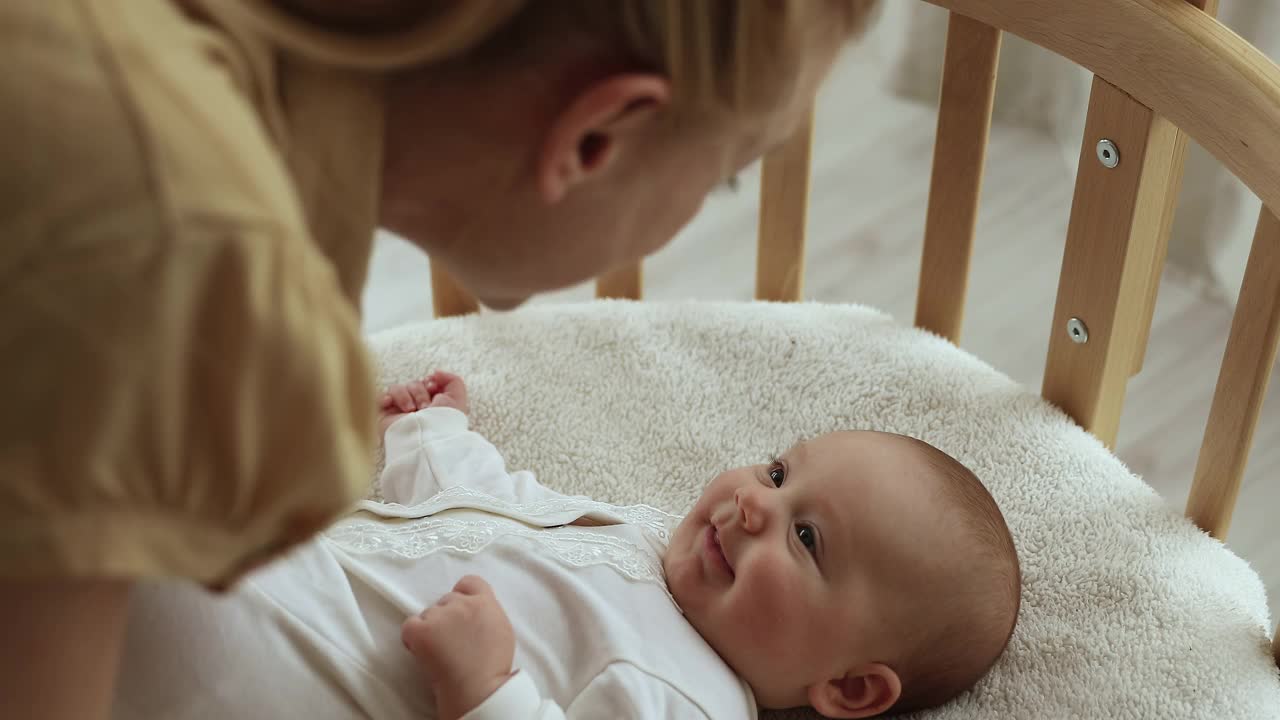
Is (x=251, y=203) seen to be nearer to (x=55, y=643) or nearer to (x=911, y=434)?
(x=55, y=643)

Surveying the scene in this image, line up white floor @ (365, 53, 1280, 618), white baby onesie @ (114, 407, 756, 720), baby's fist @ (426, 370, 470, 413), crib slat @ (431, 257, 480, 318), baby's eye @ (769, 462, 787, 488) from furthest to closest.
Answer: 1. white floor @ (365, 53, 1280, 618)
2. crib slat @ (431, 257, 480, 318)
3. baby's fist @ (426, 370, 470, 413)
4. baby's eye @ (769, 462, 787, 488)
5. white baby onesie @ (114, 407, 756, 720)

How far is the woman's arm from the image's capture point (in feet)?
1.31

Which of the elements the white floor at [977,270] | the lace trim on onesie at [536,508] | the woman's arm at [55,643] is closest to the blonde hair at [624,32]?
the woman's arm at [55,643]

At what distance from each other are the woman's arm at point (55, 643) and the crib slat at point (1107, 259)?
2.43ft

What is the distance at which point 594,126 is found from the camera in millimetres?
416

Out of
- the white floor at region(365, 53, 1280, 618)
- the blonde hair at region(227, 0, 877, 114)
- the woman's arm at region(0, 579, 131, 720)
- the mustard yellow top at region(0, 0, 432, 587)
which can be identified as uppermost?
the blonde hair at region(227, 0, 877, 114)

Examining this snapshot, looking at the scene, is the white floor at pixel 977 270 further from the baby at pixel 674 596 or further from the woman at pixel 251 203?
the woman at pixel 251 203

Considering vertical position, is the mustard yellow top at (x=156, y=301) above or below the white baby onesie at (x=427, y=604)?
above

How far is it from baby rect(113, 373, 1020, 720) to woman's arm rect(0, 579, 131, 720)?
0.27 m

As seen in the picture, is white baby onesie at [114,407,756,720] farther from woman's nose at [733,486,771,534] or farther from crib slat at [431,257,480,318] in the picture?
crib slat at [431,257,480,318]

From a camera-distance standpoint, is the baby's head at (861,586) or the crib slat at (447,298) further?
the crib slat at (447,298)

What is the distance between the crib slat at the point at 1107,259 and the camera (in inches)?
35.0

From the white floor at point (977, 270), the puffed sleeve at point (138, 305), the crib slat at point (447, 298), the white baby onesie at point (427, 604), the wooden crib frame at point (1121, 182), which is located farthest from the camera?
the white floor at point (977, 270)

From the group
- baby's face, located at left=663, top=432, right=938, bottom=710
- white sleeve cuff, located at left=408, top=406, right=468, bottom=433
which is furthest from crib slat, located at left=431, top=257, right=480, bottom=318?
baby's face, located at left=663, top=432, right=938, bottom=710
